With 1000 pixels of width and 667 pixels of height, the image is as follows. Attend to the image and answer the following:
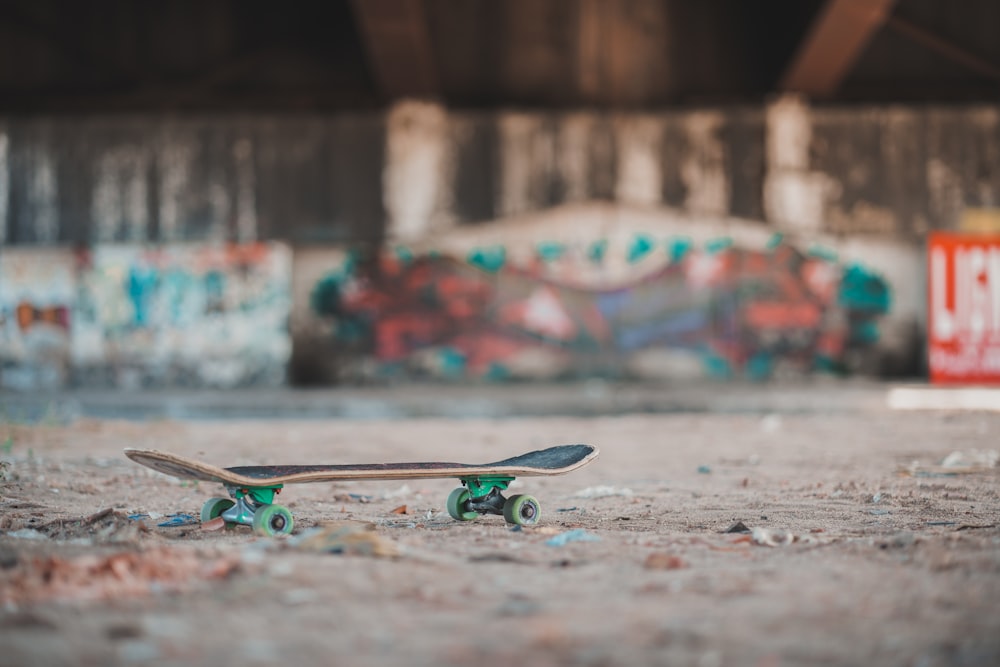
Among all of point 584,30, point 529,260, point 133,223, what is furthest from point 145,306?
point 584,30

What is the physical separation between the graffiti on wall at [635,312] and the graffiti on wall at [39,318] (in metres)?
4.54

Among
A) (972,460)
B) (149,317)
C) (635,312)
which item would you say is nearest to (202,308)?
(149,317)

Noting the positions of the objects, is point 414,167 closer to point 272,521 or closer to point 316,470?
point 316,470

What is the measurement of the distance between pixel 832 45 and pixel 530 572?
12719mm

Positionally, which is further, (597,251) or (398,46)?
(597,251)

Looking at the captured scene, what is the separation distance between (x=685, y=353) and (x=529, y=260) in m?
2.79

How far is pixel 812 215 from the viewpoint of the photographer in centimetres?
1591

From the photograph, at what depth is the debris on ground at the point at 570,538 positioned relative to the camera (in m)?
4.26

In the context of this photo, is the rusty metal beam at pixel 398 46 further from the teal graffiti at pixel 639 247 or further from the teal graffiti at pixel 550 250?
the teal graffiti at pixel 639 247

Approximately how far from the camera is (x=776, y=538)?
433 cm

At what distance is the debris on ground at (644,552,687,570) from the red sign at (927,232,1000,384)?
1347 cm

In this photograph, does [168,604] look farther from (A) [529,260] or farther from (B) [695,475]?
(A) [529,260]

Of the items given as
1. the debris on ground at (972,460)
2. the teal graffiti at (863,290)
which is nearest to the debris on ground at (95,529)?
the debris on ground at (972,460)

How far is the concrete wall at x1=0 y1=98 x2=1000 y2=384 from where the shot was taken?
15922mm
